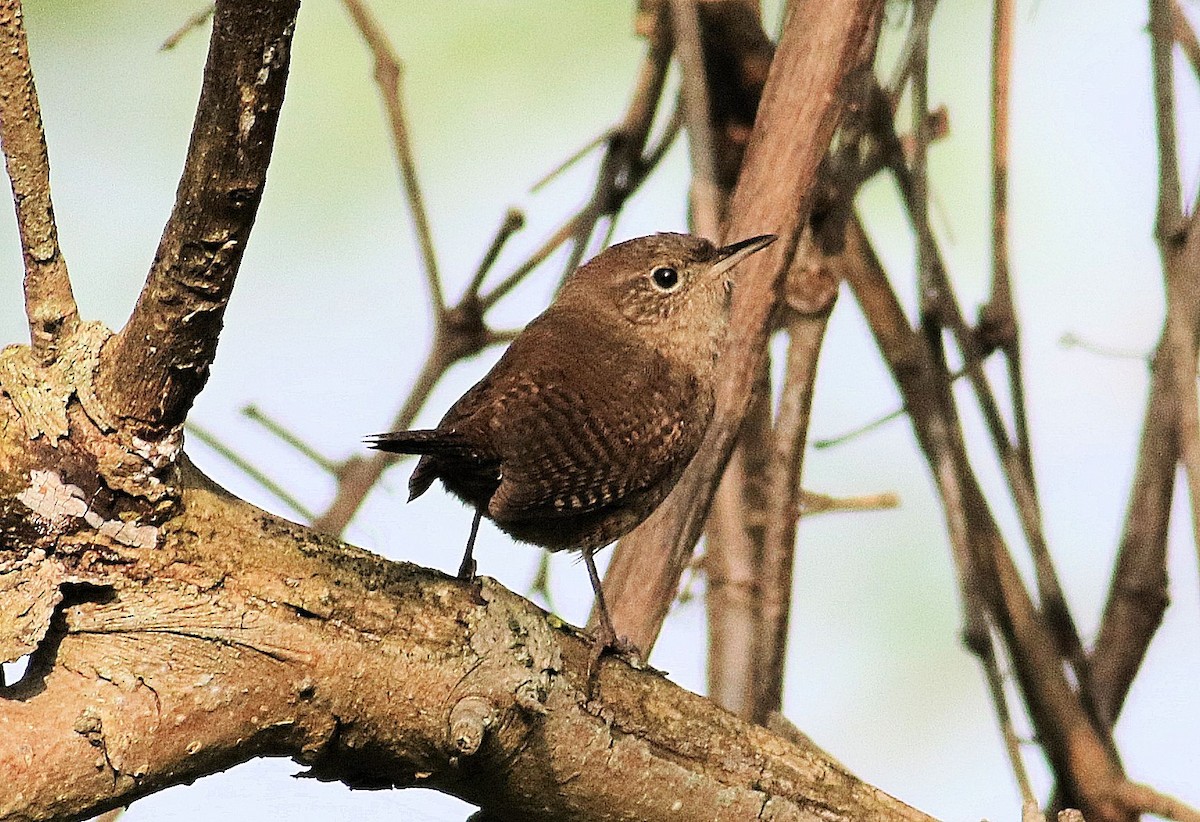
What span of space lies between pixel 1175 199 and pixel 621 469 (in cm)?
147

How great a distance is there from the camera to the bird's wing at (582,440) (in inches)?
103

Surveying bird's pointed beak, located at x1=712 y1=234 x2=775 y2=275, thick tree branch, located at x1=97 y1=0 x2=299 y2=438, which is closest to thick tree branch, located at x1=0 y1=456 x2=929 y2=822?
thick tree branch, located at x1=97 y1=0 x2=299 y2=438

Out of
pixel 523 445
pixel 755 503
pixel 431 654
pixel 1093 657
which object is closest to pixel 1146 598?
pixel 1093 657

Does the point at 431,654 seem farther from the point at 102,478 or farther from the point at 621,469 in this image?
the point at 621,469

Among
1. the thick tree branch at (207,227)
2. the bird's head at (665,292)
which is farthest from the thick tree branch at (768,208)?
the thick tree branch at (207,227)

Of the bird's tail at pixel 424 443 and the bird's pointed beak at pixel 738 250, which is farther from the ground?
the bird's pointed beak at pixel 738 250

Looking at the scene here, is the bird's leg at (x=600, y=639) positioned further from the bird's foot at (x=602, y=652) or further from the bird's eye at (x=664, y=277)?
the bird's eye at (x=664, y=277)

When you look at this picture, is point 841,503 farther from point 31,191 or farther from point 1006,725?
point 31,191

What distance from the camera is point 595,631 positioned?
8.58 ft

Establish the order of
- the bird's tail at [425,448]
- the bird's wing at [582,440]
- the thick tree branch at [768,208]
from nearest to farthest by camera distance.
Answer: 1. the bird's tail at [425,448]
2. the bird's wing at [582,440]
3. the thick tree branch at [768,208]

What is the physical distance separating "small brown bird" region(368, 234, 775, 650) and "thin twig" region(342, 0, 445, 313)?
1.15ft

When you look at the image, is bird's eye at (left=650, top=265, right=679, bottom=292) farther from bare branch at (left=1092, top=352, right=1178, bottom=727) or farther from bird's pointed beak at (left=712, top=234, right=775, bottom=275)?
bare branch at (left=1092, top=352, right=1178, bottom=727)

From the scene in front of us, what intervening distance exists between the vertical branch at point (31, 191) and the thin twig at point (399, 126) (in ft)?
6.27

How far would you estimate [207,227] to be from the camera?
5.09ft
